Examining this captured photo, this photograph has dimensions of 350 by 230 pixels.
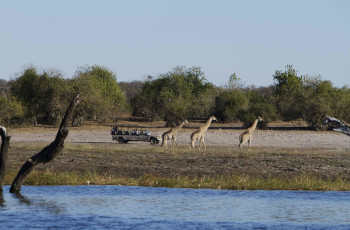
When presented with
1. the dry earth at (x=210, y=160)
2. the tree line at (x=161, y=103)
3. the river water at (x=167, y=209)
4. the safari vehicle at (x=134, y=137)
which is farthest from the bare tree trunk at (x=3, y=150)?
the tree line at (x=161, y=103)

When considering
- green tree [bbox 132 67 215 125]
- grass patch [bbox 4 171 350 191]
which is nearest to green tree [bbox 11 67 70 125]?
green tree [bbox 132 67 215 125]

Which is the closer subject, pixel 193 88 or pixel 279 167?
pixel 279 167

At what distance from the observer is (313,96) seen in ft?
201

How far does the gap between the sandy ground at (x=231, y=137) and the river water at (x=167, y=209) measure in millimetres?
19254

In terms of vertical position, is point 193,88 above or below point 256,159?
above

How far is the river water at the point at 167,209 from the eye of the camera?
1773 centimetres

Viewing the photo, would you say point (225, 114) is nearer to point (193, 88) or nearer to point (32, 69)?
point (193, 88)

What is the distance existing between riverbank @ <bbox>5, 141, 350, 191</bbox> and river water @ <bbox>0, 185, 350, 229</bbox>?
2.13ft

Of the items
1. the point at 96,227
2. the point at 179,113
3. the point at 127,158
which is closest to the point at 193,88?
the point at 179,113

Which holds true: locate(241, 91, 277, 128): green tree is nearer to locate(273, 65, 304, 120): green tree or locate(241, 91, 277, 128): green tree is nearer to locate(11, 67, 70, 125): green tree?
locate(273, 65, 304, 120): green tree

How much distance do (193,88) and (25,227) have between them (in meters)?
62.3

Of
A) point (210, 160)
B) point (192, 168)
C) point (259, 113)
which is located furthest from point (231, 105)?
point (192, 168)

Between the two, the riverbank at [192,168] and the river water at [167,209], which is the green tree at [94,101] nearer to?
the riverbank at [192,168]

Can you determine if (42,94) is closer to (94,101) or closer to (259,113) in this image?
(94,101)
